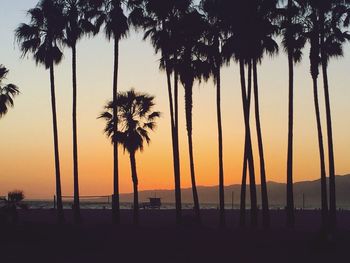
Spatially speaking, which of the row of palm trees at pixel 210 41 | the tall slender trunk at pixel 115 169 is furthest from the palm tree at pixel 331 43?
the tall slender trunk at pixel 115 169

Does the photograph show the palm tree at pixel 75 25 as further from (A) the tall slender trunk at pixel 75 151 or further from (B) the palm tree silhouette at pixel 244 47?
(B) the palm tree silhouette at pixel 244 47

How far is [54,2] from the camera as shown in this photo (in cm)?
4300

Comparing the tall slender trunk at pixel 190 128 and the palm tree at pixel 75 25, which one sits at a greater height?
the palm tree at pixel 75 25

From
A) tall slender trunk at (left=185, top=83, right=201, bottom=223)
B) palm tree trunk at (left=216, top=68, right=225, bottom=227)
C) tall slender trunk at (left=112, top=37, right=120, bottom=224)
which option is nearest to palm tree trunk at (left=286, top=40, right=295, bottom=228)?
palm tree trunk at (left=216, top=68, right=225, bottom=227)

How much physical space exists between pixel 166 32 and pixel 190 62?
255 cm

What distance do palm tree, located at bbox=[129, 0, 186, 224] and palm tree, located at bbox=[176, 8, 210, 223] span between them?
2.25ft

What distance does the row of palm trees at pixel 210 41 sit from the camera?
36.8 metres

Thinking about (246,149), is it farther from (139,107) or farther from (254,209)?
(139,107)

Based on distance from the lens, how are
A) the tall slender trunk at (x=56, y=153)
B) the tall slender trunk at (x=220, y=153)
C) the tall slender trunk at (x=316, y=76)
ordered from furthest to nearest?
the tall slender trunk at (x=220, y=153) < the tall slender trunk at (x=56, y=153) < the tall slender trunk at (x=316, y=76)

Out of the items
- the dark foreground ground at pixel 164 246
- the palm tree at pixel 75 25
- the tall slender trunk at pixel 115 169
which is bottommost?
the dark foreground ground at pixel 164 246

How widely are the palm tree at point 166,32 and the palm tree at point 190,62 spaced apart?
69cm

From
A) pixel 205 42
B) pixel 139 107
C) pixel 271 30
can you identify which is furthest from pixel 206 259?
pixel 139 107

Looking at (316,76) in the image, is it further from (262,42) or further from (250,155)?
(250,155)

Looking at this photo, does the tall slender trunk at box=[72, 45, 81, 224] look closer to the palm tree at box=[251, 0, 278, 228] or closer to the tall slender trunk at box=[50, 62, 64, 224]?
the tall slender trunk at box=[50, 62, 64, 224]
